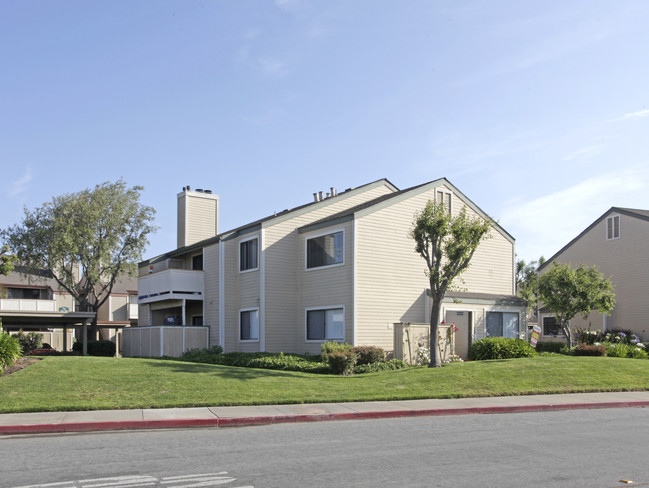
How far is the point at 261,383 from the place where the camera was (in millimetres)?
16609

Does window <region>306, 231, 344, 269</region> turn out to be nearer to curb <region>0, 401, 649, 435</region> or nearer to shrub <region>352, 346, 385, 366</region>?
shrub <region>352, 346, 385, 366</region>

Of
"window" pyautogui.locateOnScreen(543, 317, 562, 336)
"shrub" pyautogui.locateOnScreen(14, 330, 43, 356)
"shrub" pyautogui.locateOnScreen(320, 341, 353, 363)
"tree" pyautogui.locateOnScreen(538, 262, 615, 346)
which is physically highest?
"tree" pyautogui.locateOnScreen(538, 262, 615, 346)

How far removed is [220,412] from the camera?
1289 cm

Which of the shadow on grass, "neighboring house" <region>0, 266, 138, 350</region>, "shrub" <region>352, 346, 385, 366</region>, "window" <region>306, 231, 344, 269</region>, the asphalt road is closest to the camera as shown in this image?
the asphalt road

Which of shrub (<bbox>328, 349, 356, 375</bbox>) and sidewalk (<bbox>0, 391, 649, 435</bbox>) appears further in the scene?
shrub (<bbox>328, 349, 356, 375</bbox>)

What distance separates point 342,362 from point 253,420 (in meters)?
8.11

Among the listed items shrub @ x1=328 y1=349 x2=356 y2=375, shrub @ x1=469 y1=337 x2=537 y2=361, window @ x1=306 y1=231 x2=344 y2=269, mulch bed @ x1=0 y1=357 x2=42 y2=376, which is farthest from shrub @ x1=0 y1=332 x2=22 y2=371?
shrub @ x1=469 y1=337 x2=537 y2=361

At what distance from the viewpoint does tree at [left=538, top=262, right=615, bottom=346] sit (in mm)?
27531

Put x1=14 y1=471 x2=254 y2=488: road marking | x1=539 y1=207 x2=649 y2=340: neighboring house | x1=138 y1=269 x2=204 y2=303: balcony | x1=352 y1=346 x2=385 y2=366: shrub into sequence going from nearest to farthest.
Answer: x1=14 y1=471 x2=254 y2=488: road marking, x1=352 y1=346 x2=385 y2=366: shrub, x1=138 y1=269 x2=204 y2=303: balcony, x1=539 y1=207 x2=649 y2=340: neighboring house

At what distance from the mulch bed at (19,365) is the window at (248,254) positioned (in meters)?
9.84

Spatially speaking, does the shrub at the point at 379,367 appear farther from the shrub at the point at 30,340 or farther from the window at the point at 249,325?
the shrub at the point at 30,340

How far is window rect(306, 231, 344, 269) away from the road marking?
1741 centimetres

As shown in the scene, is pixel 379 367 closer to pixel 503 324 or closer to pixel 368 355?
pixel 368 355

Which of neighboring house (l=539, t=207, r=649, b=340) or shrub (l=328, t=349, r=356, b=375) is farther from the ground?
neighboring house (l=539, t=207, r=649, b=340)
